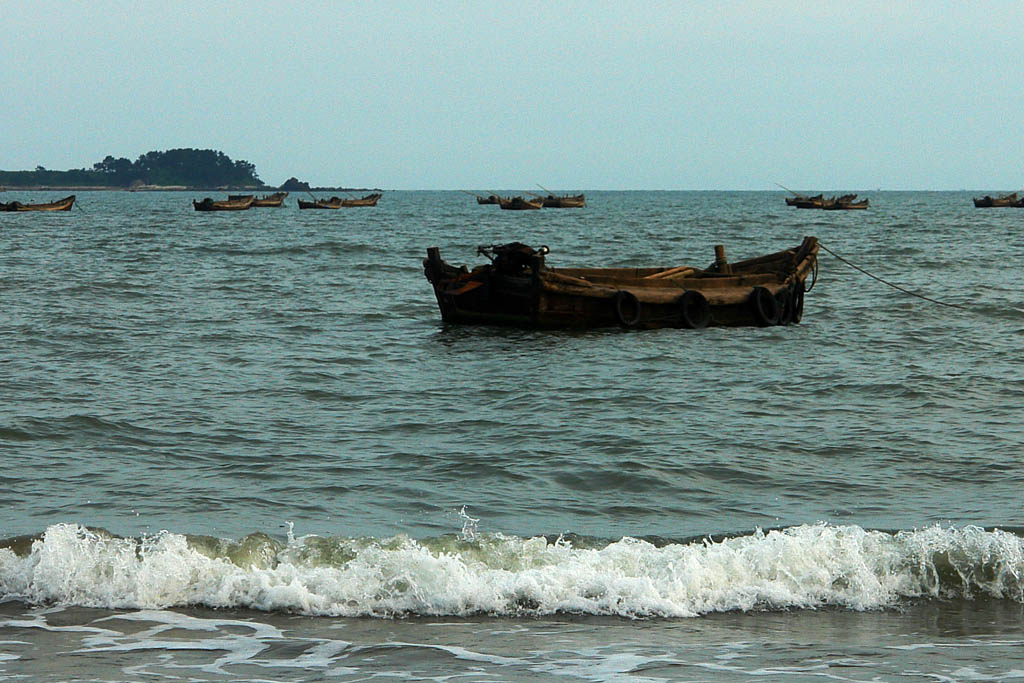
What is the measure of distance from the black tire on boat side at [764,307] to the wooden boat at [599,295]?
0.06 ft

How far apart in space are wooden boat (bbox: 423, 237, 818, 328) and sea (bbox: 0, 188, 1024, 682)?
0.38 meters

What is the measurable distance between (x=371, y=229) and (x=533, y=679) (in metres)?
54.8

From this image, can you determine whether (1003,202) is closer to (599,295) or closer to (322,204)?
(322,204)

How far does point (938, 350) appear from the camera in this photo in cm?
1744

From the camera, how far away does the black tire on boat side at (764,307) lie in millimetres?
20469

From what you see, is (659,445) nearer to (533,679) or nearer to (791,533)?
(791,533)

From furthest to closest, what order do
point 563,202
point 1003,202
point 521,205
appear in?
point 563,202 < point 1003,202 < point 521,205

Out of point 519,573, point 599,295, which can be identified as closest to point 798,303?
point 599,295

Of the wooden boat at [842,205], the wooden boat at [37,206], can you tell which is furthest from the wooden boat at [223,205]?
the wooden boat at [842,205]

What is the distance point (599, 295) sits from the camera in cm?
1945

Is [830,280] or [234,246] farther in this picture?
[234,246]

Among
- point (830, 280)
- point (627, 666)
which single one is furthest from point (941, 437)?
point (830, 280)

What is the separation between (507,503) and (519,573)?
6.86ft

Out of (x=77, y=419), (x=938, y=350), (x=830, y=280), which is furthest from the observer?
(x=830, y=280)
